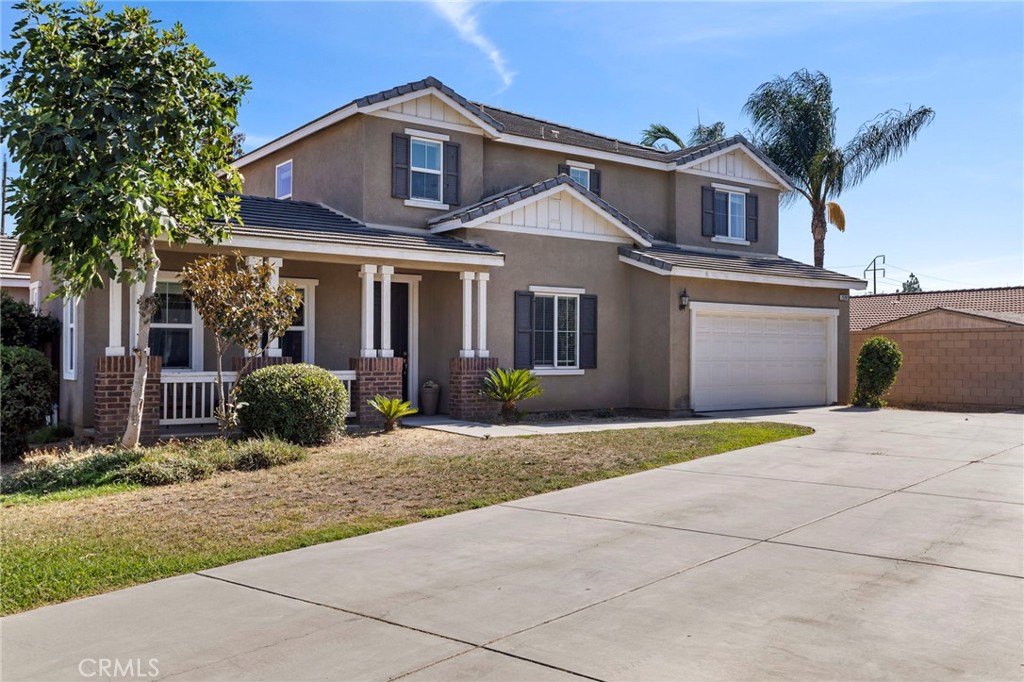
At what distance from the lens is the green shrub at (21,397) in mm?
12055

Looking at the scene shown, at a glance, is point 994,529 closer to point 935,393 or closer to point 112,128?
point 112,128

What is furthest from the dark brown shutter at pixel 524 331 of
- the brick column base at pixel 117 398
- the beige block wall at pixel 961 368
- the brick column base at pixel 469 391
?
the beige block wall at pixel 961 368

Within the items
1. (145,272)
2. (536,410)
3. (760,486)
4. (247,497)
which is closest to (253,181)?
(536,410)

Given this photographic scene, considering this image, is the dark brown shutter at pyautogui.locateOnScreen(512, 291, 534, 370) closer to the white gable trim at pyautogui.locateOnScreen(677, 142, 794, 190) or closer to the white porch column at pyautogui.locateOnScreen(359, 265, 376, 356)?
the white porch column at pyautogui.locateOnScreen(359, 265, 376, 356)

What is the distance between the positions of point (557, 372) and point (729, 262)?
547cm

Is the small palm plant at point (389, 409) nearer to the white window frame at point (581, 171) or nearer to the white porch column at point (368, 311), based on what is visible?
the white porch column at point (368, 311)

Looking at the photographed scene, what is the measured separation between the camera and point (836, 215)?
29.9 meters

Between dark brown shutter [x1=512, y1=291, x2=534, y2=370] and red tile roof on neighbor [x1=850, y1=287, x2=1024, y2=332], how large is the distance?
15.1m

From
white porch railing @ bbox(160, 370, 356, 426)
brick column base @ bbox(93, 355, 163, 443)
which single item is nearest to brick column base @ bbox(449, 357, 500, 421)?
white porch railing @ bbox(160, 370, 356, 426)

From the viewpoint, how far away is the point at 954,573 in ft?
21.2

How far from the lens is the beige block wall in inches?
862

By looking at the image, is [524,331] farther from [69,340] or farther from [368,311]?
[69,340]

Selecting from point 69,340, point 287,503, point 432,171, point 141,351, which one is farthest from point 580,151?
point 287,503

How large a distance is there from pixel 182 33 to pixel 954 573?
10267 millimetres
